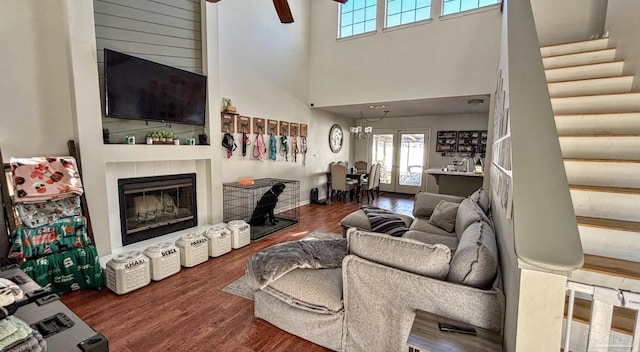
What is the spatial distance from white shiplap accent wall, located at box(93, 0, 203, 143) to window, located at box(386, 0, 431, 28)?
3.60 m

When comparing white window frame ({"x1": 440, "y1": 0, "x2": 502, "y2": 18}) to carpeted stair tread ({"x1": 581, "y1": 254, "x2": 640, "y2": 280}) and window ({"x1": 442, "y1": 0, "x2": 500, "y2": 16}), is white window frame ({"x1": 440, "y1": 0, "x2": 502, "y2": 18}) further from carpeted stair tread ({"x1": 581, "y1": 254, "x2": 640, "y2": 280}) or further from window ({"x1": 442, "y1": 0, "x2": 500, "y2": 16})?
carpeted stair tread ({"x1": 581, "y1": 254, "x2": 640, "y2": 280})

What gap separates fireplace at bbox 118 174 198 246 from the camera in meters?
3.40

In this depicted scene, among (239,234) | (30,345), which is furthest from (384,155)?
(30,345)

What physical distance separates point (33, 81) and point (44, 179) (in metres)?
1.00

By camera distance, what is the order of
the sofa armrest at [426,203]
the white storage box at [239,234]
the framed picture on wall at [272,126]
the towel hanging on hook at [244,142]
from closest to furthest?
the white storage box at [239,234], the sofa armrest at [426,203], the towel hanging on hook at [244,142], the framed picture on wall at [272,126]

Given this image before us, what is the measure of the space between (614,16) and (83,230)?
18.5 ft

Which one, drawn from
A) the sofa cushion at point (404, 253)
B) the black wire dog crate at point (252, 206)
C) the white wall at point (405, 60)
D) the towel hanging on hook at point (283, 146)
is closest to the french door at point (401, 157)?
the white wall at point (405, 60)

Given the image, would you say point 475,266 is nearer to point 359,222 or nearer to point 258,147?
point 359,222

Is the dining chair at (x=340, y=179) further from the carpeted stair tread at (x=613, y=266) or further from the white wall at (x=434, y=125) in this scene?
the carpeted stair tread at (x=613, y=266)

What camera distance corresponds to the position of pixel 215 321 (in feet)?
7.20

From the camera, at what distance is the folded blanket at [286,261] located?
2.03 m

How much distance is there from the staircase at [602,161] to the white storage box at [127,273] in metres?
3.18

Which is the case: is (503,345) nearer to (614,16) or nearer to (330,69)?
(614,16)

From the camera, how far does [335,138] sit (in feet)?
25.5
